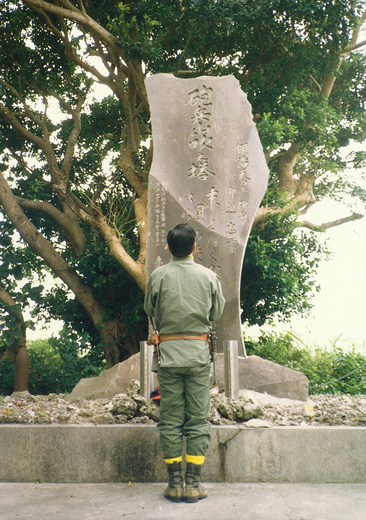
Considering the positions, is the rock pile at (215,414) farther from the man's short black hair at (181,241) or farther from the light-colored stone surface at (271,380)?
the man's short black hair at (181,241)

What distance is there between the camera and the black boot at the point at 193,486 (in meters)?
3.16

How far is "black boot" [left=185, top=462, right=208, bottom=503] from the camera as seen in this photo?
316cm

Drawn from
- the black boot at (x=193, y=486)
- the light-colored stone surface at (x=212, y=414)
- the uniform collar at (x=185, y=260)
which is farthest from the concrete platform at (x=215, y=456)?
the uniform collar at (x=185, y=260)

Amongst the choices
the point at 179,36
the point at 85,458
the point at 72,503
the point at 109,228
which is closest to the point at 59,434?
the point at 85,458

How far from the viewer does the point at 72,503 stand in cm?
317

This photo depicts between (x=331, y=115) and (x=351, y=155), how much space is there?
206 centimetres

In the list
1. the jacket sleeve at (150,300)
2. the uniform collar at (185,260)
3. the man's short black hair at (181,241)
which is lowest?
the jacket sleeve at (150,300)

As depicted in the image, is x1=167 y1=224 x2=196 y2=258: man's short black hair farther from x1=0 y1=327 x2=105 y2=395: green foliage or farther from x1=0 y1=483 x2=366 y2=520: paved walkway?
x1=0 y1=327 x2=105 y2=395: green foliage

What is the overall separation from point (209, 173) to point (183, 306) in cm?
243

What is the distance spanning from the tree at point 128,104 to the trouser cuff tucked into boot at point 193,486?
485cm

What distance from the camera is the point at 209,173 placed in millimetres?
5480

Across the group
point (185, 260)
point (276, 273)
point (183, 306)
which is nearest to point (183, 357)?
point (183, 306)

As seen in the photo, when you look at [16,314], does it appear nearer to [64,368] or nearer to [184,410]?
[64,368]

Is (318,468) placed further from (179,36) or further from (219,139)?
(179,36)
